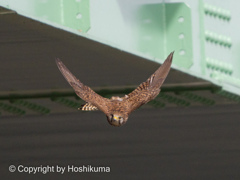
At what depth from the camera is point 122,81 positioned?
15.0 meters

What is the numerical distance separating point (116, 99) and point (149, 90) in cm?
41

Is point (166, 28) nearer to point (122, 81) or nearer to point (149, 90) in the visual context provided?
point (122, 81)

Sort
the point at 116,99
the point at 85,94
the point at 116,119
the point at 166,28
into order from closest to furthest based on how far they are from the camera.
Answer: the point at 116,119 → the point at 85,94 → the point at 116,99 → the point at 166,28

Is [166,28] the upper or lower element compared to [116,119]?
upper

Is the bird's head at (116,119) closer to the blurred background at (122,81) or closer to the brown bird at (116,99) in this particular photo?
the brown bird at (116,99)

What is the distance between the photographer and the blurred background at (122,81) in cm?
1296

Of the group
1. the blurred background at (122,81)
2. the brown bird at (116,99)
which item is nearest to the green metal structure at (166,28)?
the blurred background at (122,81)

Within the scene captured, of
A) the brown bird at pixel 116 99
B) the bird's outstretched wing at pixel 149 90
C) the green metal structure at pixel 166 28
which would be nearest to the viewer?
the brown bird at pixel 116 99

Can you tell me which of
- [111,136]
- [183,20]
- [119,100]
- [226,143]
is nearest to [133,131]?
[111,136]

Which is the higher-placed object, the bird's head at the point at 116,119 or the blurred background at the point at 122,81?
the blurred background at the point at 122,81

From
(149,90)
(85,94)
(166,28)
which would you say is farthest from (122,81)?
(85,94)

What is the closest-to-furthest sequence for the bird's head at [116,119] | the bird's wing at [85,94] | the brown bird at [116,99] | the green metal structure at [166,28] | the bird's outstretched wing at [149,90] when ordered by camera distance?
1. the bird's head at [116,119]
2. the brown bird at [116,99]
3. the bird's wing at [85,94]
4. the bird's outstretched wing at [149,90]
5. the green metal structure at [166,28]

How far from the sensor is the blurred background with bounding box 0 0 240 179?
42.5 feet

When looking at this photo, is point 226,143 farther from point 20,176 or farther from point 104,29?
point 104,29
